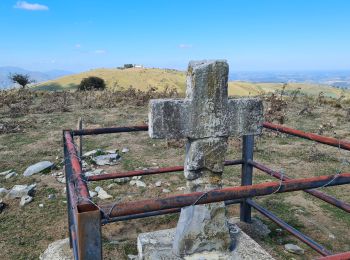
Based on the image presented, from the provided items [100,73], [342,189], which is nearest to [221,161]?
[342,189]

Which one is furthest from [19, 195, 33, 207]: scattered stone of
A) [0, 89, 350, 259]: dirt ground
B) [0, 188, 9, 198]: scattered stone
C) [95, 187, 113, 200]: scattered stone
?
[95, 187, 113, 200]: scattered stone

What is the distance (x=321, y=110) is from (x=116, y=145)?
8591 mm

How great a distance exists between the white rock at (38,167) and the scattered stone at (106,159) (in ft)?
2.95

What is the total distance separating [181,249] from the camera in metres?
3.38

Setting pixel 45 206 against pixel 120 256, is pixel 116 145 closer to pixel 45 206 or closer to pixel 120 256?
pixel 45 206

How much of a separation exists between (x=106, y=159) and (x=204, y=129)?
16.2ft

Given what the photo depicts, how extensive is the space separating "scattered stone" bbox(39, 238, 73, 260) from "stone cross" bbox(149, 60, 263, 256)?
145cm

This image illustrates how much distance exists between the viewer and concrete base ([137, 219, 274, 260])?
341 centimetres

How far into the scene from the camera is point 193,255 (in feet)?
A: 11.1

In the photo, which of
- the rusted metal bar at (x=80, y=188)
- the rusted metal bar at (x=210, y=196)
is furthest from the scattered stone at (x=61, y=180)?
the rusted metal bar at (x=210, y=196)

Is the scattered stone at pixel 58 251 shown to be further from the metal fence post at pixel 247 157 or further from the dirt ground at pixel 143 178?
the metal fence post at pixel 247 157

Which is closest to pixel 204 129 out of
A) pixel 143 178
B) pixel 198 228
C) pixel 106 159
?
pixel 198 228

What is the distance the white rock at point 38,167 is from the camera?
703 centimetres

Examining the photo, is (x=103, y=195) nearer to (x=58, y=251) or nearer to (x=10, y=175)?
(x=58, y=251)
